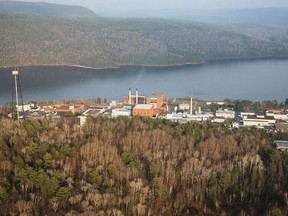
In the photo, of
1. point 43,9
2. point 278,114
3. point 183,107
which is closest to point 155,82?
point 183,107

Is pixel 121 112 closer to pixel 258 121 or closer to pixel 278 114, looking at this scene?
pixel 258 121

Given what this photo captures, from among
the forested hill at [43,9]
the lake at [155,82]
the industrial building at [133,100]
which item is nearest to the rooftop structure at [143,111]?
the industrial building at [133,100]

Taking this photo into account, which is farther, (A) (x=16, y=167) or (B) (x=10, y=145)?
(B) (x=10, y=145)

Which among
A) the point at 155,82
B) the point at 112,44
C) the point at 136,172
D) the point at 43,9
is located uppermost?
the point at 43,9

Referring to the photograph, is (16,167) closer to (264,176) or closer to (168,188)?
(168,188)

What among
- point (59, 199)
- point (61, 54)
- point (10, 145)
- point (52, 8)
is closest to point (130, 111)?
point (10, 145)

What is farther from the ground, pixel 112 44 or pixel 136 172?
pixel 112 44
